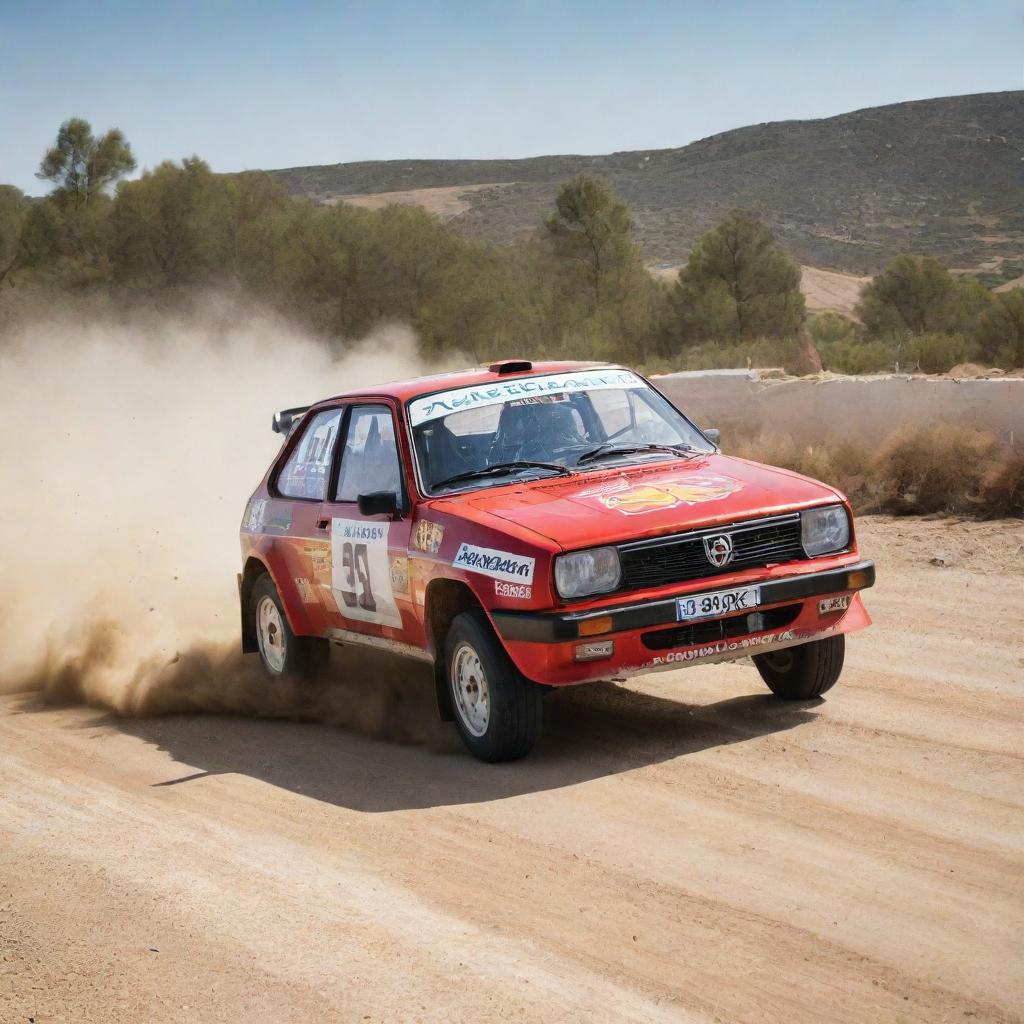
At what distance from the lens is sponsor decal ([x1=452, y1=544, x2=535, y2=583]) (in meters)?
5.99

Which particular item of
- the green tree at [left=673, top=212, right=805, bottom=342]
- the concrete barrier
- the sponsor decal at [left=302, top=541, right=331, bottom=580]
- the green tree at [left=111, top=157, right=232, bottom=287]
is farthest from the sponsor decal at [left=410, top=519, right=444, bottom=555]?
the green tree at [left=111, top=157, right=232, bottom=287]

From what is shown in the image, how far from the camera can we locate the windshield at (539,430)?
22.6 feet

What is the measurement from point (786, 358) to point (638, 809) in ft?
65.3

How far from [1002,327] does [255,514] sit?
21691 millimetres

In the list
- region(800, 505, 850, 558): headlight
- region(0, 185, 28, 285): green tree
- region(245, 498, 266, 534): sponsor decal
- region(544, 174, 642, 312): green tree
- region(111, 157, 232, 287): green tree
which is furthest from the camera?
region(544, 174, 642, 312): green tree

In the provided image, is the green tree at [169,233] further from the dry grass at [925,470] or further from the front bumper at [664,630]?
the front bumper at [664,630]

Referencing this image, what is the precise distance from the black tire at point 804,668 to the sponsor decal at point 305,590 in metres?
2.34

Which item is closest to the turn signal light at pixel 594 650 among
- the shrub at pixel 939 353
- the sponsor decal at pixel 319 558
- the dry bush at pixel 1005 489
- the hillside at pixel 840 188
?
the sponsor decal at pixel 319 558

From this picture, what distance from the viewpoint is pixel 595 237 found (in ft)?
136

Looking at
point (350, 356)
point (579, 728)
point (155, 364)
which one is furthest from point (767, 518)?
point (350, 356)

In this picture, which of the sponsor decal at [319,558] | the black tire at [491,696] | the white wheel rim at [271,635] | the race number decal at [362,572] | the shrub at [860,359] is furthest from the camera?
the shrub at [860,359]

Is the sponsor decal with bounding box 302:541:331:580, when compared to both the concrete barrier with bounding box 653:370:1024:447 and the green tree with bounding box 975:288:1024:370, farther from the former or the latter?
the green tree with bounding box 975:288:1024:370

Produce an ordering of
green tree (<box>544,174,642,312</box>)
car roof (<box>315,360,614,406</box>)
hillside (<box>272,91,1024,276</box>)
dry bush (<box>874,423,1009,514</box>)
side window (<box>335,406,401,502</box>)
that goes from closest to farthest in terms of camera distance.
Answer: side window (<box>335,406,401,502</box>)
car roof (<box>315,360,614,406</box>)
dry bush (<box>874,423,1009,514</box>)
green tree (<box>544,174,642,312</box>)
hillside (<box>272,91,1024,276</box>)

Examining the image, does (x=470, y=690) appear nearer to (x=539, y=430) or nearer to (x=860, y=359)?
(x=539, y=430)
